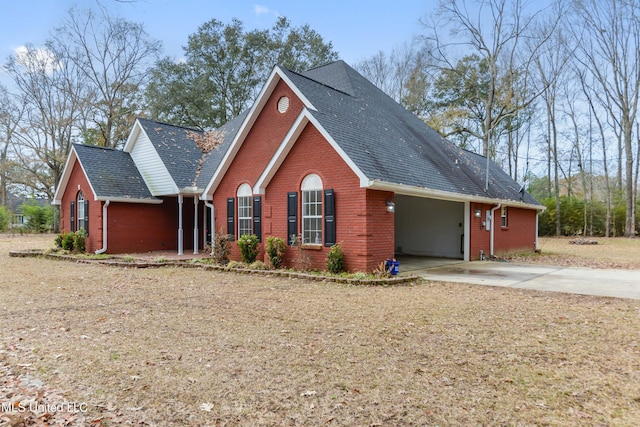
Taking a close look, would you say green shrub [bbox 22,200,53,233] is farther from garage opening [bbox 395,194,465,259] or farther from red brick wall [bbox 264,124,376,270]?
garage opening [bbox 395,194,465,259]

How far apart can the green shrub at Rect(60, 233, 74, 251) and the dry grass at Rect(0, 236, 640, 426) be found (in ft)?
30.1

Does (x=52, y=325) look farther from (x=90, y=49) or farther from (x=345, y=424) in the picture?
(x=90, y=49)

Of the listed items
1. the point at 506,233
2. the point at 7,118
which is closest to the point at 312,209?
the point at 506,233

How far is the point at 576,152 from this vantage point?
3409 cm

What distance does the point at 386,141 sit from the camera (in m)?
12.9

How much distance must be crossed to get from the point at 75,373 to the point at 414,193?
902 centimetres

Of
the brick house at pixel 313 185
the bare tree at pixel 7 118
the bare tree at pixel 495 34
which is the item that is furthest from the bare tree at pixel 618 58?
the bare tree at pixel 7 118

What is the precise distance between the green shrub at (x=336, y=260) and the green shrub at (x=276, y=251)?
179 centimetres

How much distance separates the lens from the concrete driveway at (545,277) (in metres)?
8.65

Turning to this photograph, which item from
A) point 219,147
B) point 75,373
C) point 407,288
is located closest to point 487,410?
point 75,373

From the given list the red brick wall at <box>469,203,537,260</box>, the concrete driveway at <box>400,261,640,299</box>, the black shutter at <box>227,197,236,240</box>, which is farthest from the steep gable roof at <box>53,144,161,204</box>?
the red brick wall at <box>469,203,537,260</box>

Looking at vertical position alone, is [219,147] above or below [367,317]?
above

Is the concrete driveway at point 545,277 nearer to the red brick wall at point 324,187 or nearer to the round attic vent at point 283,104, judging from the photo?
the red brick wall at point 324,187

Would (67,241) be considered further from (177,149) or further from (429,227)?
(429,227)
